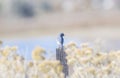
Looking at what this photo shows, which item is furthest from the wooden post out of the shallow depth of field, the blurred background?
the blurred background

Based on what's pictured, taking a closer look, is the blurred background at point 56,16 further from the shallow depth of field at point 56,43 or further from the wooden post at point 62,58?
the wooden post at point 62,58

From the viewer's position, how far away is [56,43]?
1.26 metres

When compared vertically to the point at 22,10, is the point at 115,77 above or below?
below

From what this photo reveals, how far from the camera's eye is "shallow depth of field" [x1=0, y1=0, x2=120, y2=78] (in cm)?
80

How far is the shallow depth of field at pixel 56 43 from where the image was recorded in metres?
0.80

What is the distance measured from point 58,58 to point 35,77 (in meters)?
0.16

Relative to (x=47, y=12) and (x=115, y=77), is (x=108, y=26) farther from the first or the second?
(x=115, y=77)

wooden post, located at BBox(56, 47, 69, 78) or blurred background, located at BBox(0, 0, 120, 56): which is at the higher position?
blurred background, located at BBox(0, 0, 120, 56)

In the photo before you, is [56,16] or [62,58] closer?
[56,16]

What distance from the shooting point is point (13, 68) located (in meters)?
1.26

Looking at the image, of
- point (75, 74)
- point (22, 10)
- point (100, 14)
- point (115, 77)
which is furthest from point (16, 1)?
point (115, 77)

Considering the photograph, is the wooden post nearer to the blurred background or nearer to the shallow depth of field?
the shallow depth of field

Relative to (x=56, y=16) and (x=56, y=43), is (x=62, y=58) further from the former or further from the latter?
(x=56, y=16)

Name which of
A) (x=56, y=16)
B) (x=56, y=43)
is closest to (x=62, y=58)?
(x=56, y=43)
